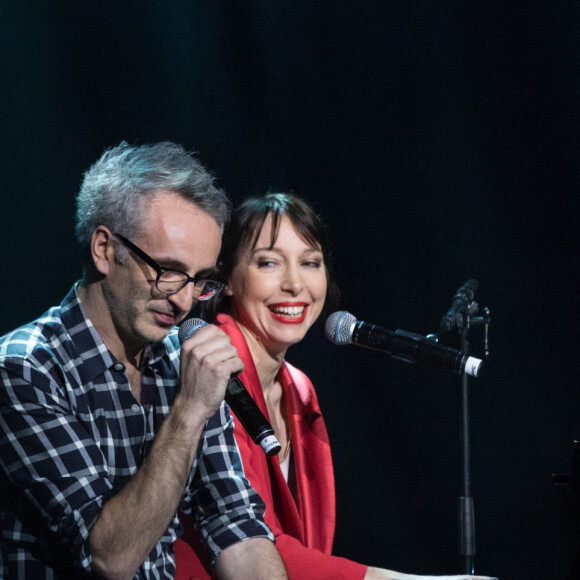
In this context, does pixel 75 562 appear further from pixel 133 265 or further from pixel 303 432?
pixel 303 432

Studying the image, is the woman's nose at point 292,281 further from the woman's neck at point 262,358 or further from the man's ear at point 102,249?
the man's ear at point 102,249

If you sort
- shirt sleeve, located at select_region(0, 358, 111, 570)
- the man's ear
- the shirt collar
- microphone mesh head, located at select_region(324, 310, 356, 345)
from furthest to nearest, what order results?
microphone mesh head, located at select_region(324, 310, 356, 345) → the man's ear → the shirt collar → shirt sleeve, located at select_region(0, 358, 111, 570)

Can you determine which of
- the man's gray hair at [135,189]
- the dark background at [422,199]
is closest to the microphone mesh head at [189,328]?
the man's gray hair at [135,189]

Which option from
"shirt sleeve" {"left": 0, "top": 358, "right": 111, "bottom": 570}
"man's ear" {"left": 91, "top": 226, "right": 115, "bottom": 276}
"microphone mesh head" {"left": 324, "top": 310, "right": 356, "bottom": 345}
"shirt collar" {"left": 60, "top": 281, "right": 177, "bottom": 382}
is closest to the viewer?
"shirt sleeve" {"left": 0, "top": 358, "right": 111, "bottom": 570}

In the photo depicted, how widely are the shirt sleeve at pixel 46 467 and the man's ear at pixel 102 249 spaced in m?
0.33

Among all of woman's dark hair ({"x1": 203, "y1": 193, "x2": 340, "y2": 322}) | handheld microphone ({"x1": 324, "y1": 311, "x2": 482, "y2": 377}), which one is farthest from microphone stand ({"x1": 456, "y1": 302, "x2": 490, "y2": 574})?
woman's dark hair ({"x1": 203, "y1": 193, "x2": 340, "y2": 322})

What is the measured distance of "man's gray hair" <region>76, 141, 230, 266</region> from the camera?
1.94 metres

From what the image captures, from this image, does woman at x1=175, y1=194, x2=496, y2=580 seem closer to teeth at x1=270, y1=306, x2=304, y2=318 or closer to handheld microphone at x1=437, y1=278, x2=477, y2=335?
teeth at x1=270, y1=306, x2=304, y2=318

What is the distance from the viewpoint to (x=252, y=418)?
1.67 m

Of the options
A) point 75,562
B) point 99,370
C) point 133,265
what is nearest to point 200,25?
point 133,265

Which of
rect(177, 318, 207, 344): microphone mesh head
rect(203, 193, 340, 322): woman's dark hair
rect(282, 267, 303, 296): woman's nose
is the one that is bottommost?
rect(177, 318, 207, 344): microphone mesh head

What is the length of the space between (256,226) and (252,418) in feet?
3.54

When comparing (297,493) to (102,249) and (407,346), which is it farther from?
(102,249)

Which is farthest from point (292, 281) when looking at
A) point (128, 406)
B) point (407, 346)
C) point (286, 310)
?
point (128, 406)
